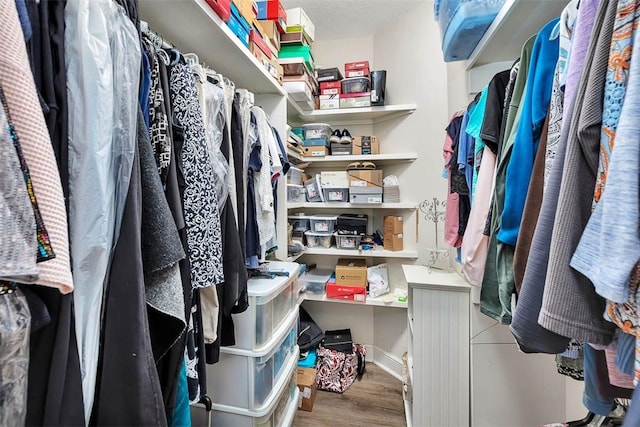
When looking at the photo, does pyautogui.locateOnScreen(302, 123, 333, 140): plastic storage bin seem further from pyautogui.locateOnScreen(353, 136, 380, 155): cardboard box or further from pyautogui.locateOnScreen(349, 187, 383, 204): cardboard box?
pyautogui.locateOnScreen(349, 187, 383, 204): cardboard box

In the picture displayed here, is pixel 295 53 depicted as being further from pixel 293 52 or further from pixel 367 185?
pixel 367 185

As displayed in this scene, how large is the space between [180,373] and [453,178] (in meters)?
1.27

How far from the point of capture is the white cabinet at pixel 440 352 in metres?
1.30

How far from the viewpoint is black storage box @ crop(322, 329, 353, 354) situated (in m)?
2.07

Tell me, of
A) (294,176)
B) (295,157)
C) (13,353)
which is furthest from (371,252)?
(13,353)

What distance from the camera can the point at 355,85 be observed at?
2.07 metres

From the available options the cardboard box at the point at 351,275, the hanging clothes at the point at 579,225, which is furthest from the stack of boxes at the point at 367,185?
the hanging clothes at the point at 579,225

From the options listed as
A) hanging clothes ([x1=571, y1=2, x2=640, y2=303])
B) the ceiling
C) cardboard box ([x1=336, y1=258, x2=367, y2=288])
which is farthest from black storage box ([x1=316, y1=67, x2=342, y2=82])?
hanging clothes ([x1=571, y1=2, x2=640, y2=303])

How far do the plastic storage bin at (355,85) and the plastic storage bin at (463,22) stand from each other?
79 centimetres

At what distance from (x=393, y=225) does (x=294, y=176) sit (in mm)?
806

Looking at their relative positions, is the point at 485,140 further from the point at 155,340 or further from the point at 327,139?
the point at 327,139

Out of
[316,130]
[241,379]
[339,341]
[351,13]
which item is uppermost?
[351,13]

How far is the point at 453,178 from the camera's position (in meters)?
1.28

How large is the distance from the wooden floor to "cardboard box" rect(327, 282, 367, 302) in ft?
1.95
